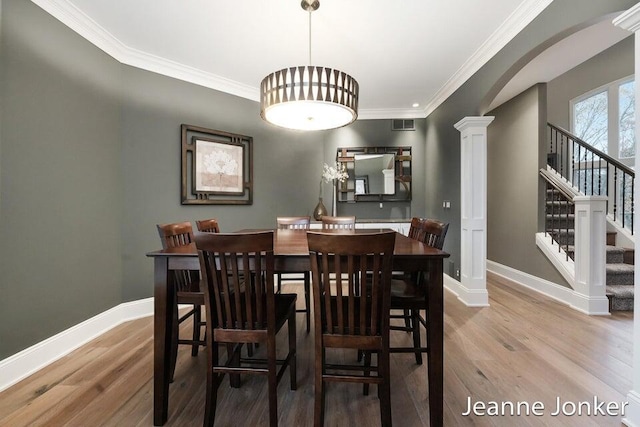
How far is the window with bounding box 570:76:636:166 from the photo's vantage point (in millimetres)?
4238

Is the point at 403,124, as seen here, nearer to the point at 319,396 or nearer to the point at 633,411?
the point at 633,411

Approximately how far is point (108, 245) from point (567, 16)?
4157 millimetres

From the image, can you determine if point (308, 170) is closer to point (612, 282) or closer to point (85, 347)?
point (85, 347)

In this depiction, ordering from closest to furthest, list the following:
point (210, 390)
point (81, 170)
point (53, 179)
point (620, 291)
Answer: point (210, 390), point (53, 179), point (81, 170), point (620, 291)

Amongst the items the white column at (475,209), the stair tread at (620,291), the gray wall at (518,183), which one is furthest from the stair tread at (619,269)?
the white column at (475,209)

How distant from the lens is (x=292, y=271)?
59.3 inches

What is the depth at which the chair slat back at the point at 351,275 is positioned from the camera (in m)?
1.26

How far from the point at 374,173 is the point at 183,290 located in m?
3.48

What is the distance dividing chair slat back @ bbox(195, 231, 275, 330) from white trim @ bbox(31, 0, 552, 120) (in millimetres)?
2368

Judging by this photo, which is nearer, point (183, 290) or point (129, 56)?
point (183, 290)

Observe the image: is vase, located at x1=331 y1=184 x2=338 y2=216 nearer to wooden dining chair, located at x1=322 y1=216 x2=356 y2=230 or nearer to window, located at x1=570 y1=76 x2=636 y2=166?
wooden dining chair, located at x1=322 y1=216 x2=356 y2=230

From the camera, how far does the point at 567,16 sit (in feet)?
6.61

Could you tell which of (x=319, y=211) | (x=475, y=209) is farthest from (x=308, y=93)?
(x=319, y=211)

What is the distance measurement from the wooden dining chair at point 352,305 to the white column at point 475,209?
2.40 metres
